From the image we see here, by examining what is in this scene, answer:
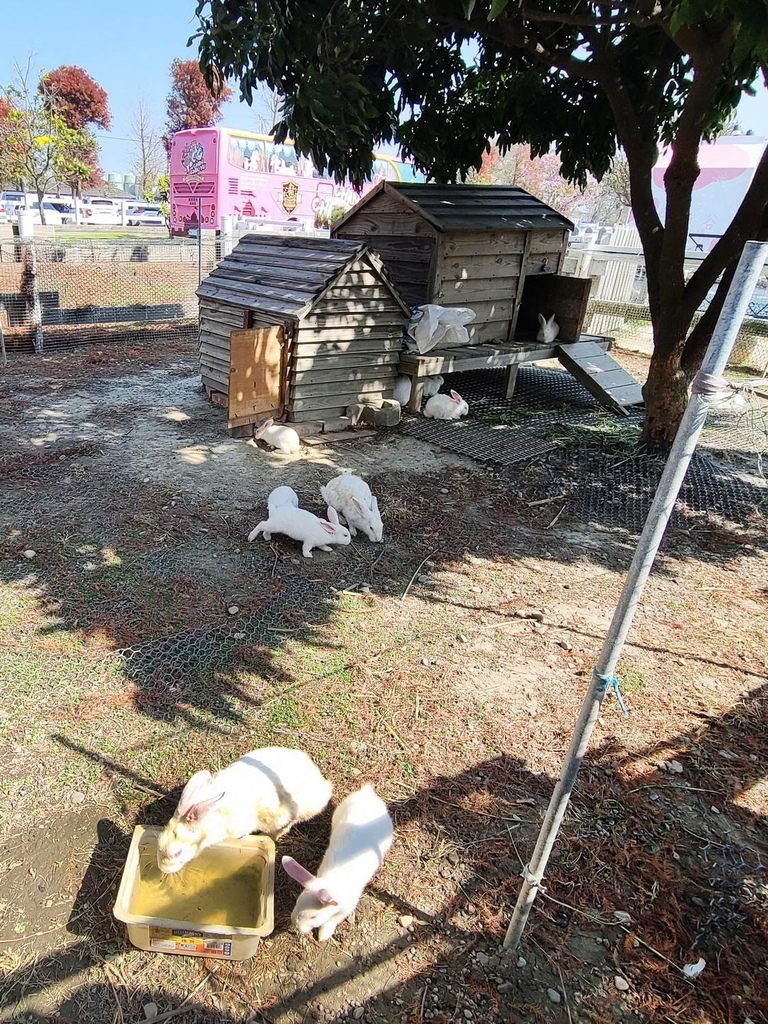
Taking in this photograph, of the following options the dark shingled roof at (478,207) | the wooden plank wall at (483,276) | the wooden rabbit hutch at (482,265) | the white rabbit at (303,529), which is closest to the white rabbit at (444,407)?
the wooden rabbit hutch at (482,265)

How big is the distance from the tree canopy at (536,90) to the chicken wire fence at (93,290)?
5.29m

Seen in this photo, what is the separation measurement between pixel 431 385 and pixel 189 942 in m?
7.48

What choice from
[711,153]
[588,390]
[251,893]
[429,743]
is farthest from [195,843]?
[711,153]

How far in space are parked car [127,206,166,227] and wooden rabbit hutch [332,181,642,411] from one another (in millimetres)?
26138

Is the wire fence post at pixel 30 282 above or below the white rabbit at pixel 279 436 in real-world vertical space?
above

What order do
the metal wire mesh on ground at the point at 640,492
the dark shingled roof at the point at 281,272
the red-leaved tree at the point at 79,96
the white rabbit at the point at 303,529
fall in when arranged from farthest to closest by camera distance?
1. the red-leaved tree at the point at 79,96
2. the dark shingled roof at the point at 281,272
3. the metal wire mesh on ground at the point at 640,492
4. the white rabbit at the point at 303,529

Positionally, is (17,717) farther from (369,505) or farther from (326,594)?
(369,505)

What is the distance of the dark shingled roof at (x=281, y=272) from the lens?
714 cm

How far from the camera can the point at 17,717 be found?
3275mm

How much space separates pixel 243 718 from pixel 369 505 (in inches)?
92.3

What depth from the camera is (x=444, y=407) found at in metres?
8.47

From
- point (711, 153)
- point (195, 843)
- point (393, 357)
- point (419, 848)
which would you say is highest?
point (711, 153)

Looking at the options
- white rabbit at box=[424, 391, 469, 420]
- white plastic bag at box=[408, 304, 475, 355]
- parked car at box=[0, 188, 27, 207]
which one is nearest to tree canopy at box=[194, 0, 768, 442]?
white plastic bag at box=[408, 304, 475, 355]

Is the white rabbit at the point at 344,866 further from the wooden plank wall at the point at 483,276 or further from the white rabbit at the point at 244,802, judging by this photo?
the wooden plank wall at the point at 483,276
